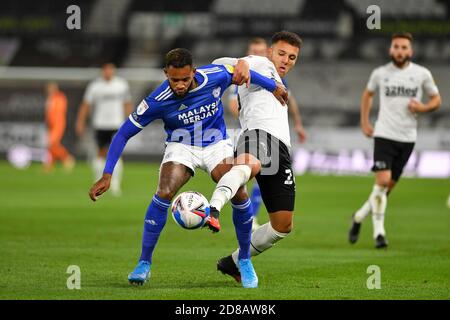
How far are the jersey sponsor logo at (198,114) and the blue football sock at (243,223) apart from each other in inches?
31.1

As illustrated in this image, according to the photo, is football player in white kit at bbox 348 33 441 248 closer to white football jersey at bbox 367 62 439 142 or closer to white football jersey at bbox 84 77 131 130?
white football jersey at bbox 367 62 439 142

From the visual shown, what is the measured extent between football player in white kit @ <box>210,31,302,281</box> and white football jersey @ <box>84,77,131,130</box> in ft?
37.1

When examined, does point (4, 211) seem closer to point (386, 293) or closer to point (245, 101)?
point (245, 101)

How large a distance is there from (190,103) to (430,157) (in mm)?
18551

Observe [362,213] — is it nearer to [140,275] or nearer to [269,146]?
[269,146]

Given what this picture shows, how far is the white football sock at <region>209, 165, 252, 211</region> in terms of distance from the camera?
7410 millimetres

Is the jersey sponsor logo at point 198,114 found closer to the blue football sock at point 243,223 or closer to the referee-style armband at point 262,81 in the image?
the referee-style armband at point 262,81

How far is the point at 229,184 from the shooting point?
7.61 m

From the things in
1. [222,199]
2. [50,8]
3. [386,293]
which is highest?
[50,8]

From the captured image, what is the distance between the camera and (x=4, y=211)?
52.1 ft

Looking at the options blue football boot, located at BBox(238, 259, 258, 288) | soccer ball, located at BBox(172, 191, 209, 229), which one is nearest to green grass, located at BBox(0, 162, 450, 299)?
blue football boot, located at BBox(238, 259, 258, 288)

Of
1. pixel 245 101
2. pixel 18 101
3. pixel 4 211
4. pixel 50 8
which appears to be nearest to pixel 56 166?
pixel 18 101

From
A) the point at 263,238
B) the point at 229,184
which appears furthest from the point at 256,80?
the point at 263,238

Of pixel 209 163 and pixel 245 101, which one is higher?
pixel 245 101
